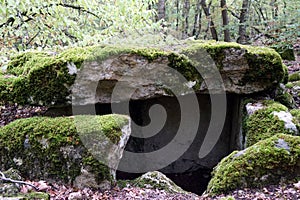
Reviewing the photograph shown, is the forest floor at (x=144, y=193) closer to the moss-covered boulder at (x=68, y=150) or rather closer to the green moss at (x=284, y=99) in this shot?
the moss-covered boulder at (x=68, y=150)

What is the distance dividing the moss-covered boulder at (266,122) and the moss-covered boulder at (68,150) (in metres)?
1.95

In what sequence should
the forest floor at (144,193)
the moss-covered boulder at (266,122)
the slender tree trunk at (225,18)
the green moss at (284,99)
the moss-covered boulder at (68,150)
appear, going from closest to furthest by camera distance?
1. the forest floor at (144,193)
2. the moss-covered boulder at (68,150)
3. the moss-covered boulder at (266,122)
4. the green moss at (284,99)
5. the slender tree trunk at (225,18)

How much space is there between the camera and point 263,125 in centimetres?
431

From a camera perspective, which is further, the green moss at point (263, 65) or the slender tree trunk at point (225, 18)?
the slender tree trunk at point (225, 18)

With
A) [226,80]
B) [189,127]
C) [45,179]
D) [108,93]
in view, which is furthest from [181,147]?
[45,179]

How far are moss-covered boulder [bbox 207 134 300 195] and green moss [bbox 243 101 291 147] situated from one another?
27.2 inches

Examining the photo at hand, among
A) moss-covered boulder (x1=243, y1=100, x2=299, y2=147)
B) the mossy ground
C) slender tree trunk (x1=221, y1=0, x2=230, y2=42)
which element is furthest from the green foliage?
the mossy ground

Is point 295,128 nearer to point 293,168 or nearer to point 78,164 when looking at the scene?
point 293,168

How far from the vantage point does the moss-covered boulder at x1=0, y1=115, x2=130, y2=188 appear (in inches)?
135

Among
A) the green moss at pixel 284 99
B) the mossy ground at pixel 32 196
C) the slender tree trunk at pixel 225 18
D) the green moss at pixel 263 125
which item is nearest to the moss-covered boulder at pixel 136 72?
the green moss at pixel 284 99

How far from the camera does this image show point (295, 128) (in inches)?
158

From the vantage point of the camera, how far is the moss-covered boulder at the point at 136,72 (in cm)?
435

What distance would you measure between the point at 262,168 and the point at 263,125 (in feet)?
3.79

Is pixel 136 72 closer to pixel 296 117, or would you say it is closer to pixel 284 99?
pixel 296 117
